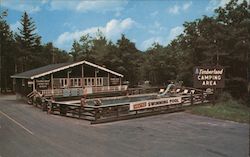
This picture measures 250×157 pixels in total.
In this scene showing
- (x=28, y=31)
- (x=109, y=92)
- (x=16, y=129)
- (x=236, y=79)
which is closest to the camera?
(x=16, y=129)

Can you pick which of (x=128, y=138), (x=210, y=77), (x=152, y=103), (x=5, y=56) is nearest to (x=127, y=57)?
(x=5, y=56)

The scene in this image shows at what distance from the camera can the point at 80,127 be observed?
56.5 ft

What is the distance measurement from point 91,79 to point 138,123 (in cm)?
2368

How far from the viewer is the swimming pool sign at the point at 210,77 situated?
2334 centimetres

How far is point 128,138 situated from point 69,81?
26164 millimetres

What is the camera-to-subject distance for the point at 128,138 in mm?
13992

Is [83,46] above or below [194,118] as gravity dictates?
above

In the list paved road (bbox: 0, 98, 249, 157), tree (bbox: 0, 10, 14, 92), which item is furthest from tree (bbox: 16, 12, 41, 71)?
paved road (bbox: 0, 98, 249, 157)

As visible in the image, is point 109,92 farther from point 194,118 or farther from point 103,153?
point 103,153

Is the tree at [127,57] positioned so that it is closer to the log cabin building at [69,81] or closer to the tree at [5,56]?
the log cabin building at [69,81]

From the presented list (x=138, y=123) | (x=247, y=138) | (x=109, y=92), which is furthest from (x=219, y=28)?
(x=247, y=138)

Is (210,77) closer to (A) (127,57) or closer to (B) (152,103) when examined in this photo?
(B) (152,103)

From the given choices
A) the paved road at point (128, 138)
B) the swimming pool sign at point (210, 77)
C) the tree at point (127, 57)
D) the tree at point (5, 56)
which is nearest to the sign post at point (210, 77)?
the swimming pool sign at point (210, 77)

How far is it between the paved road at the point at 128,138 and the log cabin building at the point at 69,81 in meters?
16.3
